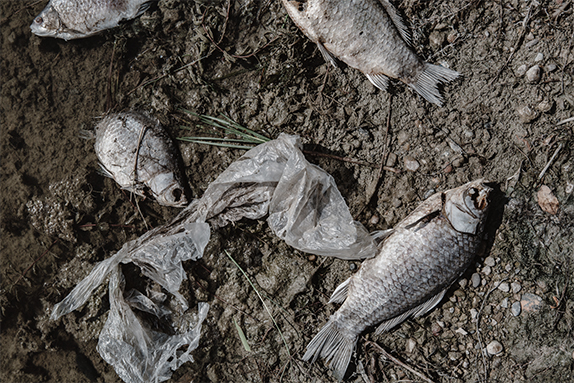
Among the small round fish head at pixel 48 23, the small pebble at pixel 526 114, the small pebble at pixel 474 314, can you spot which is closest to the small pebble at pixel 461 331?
the small pebble at pixel 474 314

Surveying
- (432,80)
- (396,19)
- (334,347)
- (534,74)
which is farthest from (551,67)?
(334,347)

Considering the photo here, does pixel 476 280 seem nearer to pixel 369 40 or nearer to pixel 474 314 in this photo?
pixel 474 314

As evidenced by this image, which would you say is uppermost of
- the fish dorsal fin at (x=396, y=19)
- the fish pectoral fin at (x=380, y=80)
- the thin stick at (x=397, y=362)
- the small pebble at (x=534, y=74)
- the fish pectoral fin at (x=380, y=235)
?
the fish dorsal fin at (x=396, y=19)

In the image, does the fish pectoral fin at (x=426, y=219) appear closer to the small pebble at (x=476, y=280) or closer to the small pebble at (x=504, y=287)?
the small pebble at (x=476, y=280)

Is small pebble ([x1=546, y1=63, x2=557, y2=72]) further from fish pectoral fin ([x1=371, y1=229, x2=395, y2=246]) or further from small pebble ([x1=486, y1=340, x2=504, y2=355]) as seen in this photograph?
small pebble ([x1=486, y1=340, x2=504, y2=355])

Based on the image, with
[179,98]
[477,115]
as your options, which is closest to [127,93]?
[179,98]

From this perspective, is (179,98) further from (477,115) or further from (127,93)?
(477,115)
